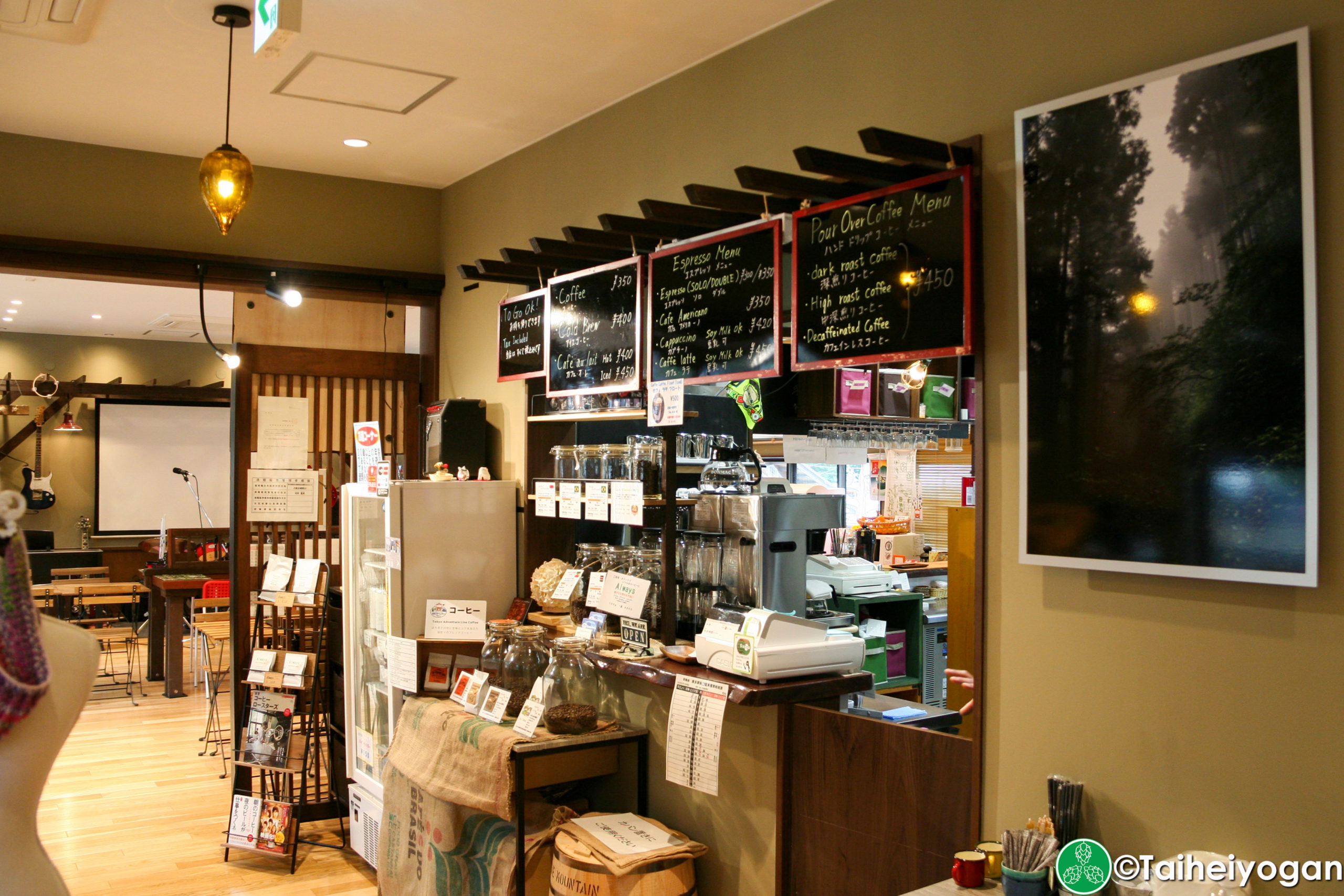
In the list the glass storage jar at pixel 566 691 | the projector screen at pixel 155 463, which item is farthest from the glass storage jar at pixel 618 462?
the projector screen at pixel 155 463

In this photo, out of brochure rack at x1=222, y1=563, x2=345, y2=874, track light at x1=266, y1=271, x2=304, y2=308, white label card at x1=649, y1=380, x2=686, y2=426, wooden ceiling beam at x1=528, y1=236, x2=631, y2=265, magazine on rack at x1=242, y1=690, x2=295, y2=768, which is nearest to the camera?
white label card at x1=649, y1=380, x2=686, y2=426

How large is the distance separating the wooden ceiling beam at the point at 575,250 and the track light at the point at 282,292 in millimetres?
1719

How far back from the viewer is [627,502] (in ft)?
11.2

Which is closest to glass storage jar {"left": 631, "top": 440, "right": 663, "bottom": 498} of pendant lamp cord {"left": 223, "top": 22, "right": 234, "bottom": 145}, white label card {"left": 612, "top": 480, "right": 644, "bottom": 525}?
white label card {"left": 612, "top": 480, "right": 644, "bottom": 525}

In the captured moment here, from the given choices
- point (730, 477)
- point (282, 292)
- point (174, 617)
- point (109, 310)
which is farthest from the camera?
point (109, 310)

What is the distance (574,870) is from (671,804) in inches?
21.8

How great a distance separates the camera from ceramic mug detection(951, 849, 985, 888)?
221cm

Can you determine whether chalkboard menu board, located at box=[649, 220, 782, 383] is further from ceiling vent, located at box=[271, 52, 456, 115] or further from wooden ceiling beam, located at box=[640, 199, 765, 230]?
ceiling vent, located at box=[271, 52, 456, 115]

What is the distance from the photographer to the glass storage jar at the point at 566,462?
3910 millimetres

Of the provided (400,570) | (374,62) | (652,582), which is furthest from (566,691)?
(374,62)

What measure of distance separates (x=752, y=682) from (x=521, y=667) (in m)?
1.09

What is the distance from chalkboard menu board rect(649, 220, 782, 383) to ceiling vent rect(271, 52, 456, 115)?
1.14 m

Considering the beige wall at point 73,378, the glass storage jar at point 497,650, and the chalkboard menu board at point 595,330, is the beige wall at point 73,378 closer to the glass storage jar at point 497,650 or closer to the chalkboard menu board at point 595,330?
the chalkboard menu board at point 595,330

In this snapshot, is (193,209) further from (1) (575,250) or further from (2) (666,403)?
(2) (666,403)
